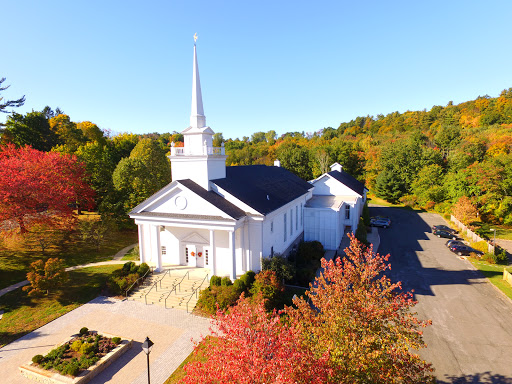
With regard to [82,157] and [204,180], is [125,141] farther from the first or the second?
[204,180]

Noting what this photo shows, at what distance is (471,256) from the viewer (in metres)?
31.4

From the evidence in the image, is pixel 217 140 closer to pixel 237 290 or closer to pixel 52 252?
pixel 52 252

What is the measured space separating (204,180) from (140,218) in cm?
646

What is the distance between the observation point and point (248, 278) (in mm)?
21703

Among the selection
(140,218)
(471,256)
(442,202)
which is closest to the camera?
(140,218)

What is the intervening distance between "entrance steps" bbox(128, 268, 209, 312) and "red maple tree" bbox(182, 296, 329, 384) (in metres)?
13.1

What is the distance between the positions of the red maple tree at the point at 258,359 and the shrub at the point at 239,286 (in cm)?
1194

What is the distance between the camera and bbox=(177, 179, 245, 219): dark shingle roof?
2221cm

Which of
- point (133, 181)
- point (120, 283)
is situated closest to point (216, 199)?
point (120, 283)

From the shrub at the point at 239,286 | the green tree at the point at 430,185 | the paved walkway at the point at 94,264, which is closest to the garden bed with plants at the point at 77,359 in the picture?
the shrub at the point at 239,286

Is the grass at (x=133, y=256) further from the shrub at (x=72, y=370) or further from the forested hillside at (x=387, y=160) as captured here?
the shrub at (x=72, y=370)

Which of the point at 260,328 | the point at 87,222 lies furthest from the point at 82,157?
the point at 260,328

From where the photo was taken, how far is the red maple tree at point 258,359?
745 centimetres

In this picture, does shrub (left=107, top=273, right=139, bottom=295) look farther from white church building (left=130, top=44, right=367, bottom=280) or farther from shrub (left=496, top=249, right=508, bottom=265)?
shrub (left=496, top=249, right=508, bottom=265)
